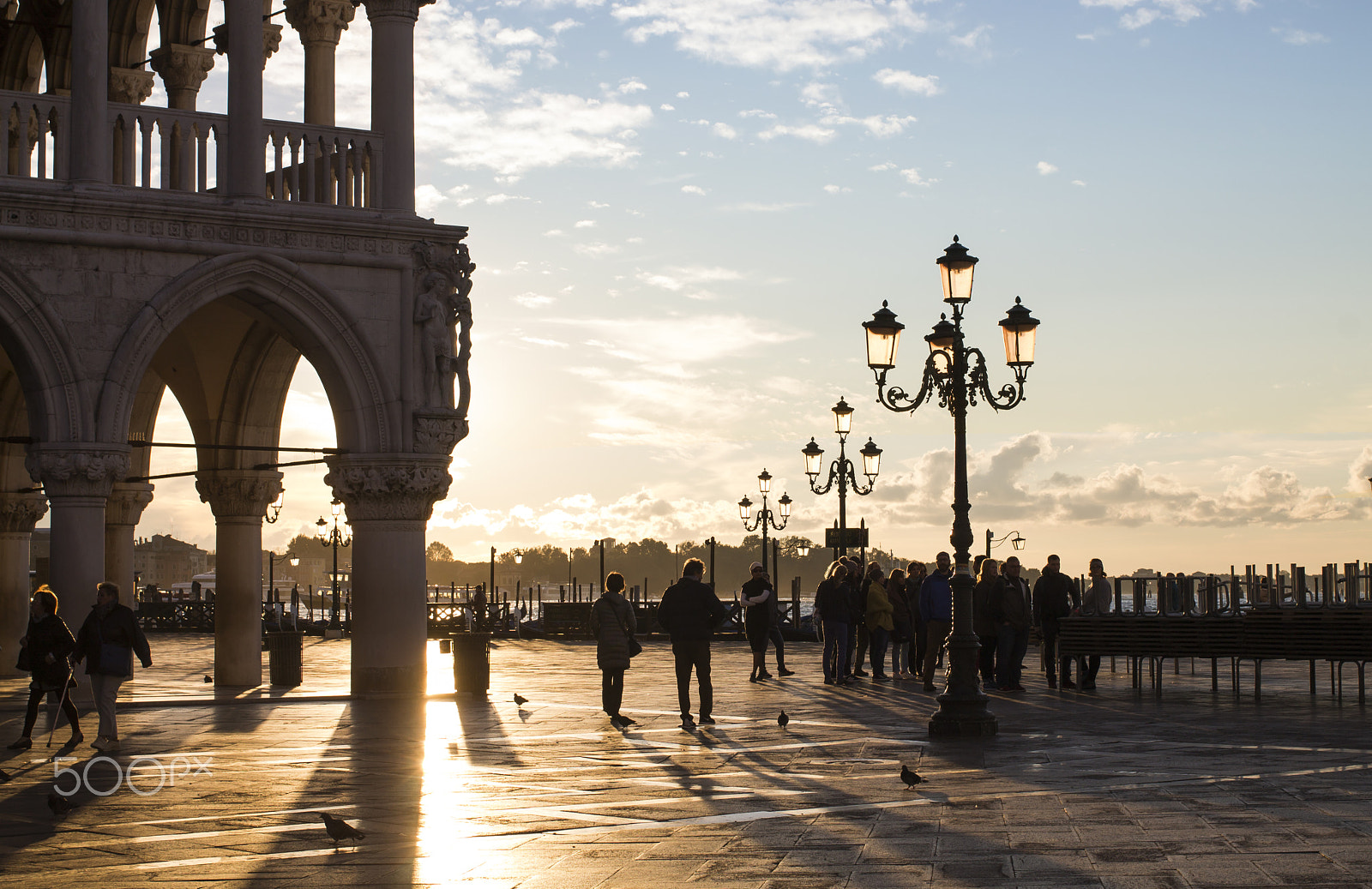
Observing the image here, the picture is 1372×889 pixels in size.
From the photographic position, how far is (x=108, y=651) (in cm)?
1305

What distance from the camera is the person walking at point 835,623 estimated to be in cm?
2047

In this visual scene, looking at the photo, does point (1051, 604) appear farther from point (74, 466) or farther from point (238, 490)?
point (74, 466)

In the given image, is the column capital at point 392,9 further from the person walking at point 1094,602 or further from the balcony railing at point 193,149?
the person walking at point 1094,602

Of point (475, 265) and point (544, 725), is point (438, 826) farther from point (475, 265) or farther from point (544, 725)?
point (475, 265)

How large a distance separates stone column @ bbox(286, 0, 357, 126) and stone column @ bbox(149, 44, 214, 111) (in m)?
2.05

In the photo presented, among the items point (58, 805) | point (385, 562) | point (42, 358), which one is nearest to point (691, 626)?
point (385, 562)

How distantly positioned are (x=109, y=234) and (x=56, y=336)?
1.21 meters

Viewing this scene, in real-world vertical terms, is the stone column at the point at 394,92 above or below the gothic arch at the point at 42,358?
above

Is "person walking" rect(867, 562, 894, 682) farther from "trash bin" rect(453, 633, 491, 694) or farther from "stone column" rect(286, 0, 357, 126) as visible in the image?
"stone column" rect(286, 0, 357, 126)

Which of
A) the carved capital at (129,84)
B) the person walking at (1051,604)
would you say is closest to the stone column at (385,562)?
the carved capital at (129,84)

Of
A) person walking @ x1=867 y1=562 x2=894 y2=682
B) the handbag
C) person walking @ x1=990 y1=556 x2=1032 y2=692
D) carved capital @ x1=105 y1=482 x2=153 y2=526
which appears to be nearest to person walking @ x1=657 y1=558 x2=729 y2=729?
the handbag

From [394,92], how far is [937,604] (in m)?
8.72

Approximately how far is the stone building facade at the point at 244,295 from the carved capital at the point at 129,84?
1839 millimetres

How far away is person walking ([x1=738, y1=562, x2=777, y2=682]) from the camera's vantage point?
20.8 metres
